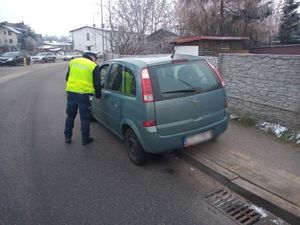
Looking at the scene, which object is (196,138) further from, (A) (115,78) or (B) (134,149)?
(A) (115,78)

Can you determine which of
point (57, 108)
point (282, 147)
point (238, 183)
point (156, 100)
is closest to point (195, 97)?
point (156, 100)

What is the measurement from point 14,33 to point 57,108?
71.8 m

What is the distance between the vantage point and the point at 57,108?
316 inches

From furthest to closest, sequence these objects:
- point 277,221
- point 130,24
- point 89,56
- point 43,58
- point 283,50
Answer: point 43,58 < point 130,24 < point 283,50 < point 89,56 < point 277,221

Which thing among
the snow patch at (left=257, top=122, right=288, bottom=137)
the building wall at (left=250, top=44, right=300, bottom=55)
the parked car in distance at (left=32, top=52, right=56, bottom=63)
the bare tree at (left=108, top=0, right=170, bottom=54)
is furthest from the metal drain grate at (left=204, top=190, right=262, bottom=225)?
the parked car in distance at (left=32, top=52, right=56, bottom=63)

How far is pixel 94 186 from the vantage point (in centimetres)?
348

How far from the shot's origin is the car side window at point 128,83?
12.4 feet

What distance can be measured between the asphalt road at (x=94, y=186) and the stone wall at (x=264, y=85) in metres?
2.39

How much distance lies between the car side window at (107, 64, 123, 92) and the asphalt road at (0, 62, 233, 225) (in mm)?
1167

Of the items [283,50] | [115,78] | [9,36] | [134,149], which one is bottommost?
[134,149]

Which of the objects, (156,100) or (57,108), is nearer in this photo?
(156,100)

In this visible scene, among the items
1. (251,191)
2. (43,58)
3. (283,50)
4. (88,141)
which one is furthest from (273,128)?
(43,58)

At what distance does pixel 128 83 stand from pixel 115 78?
62cm

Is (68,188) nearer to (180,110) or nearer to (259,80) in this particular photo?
(180,110)
